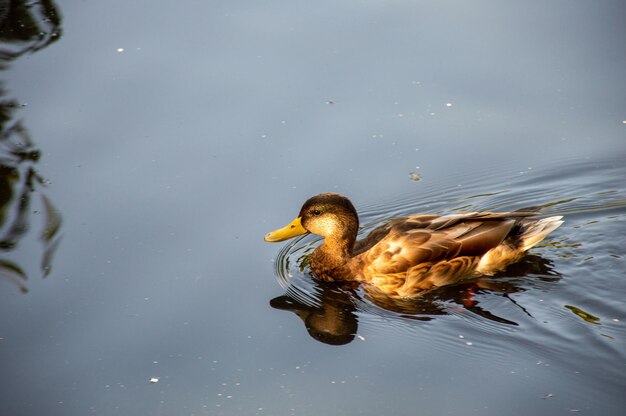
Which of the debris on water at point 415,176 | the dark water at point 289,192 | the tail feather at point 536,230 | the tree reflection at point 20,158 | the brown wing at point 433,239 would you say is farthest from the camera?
the debris on water at point 415,176

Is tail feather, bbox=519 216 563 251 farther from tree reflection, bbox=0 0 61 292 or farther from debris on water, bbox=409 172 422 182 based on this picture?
tree reflection, bbox=0 0 61 292

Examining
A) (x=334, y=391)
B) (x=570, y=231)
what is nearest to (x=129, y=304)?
(x=334, y=391)

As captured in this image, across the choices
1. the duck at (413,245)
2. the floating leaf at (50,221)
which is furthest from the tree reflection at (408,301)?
the floating leaf at (50,221)

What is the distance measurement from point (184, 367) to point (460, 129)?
176 inches

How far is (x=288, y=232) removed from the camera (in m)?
9.24

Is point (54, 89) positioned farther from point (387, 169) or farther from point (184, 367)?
point (184, 367)

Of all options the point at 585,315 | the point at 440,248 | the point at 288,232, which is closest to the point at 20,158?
the point at 288,232

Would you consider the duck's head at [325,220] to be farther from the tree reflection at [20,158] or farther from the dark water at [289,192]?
the tree reflection at [20,158]

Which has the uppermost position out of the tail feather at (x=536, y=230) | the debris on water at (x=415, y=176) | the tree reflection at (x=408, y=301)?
the debris on water at (x=415, y=176)

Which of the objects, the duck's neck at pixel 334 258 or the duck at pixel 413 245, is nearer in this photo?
the duck at pixel 413 245

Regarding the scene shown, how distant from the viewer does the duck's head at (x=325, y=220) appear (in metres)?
9.16

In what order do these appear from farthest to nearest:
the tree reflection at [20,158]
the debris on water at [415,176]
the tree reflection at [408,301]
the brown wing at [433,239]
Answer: the debris on water at [415,176]
the brown wing at [433,239]
the tree reflection at [20,158]
the tree reflection at [408,301]

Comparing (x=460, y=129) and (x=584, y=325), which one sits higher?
(x=460, y=129)

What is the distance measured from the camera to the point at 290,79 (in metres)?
11.4
